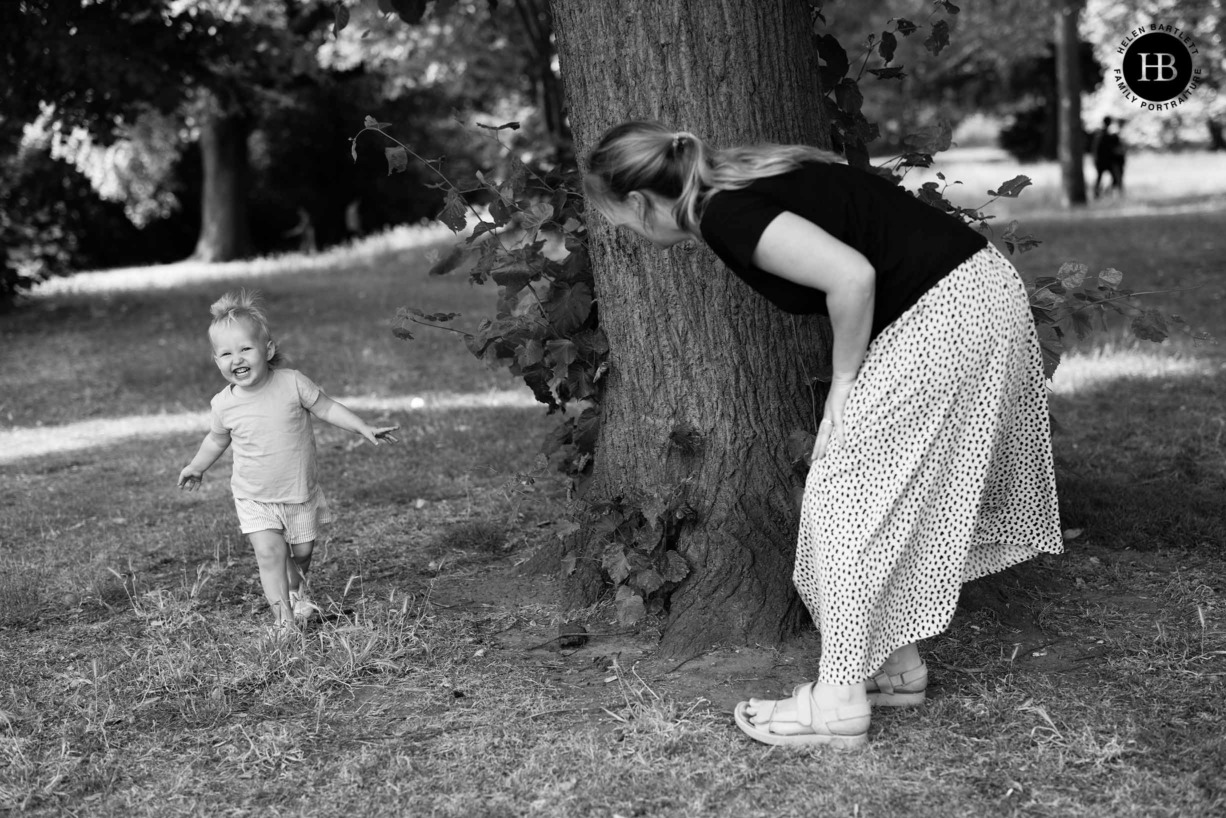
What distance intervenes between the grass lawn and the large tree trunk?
23 centimetres

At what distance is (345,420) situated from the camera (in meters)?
4.07

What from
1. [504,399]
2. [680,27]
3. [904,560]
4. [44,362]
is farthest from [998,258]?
[44,362]

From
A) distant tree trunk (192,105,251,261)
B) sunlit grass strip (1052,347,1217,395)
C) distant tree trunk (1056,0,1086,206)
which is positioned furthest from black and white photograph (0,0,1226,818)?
distant tree trunk (192,105,251,261)

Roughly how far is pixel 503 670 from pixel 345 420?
97 cm

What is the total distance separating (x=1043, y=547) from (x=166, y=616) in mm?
2852

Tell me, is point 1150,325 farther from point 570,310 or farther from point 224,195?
point 224,195

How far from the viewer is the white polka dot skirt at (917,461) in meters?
3.00

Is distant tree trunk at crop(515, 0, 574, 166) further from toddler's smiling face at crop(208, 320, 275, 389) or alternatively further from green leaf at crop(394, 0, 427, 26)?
toddler's smiling face at crop(208, 320, 275, 389)

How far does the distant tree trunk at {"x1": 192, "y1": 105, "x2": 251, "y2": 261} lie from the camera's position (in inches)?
837

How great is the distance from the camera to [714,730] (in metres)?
3.27

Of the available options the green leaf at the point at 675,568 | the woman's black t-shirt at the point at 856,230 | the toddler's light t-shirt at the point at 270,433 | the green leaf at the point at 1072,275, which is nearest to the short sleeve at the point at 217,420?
the toddler's light t-shirt at the point at 270,433

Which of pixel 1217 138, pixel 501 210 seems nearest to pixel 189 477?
pixel 501 210

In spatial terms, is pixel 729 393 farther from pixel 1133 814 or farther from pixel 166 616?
pixel 166 616

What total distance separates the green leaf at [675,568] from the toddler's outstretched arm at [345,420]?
962 millimetres
